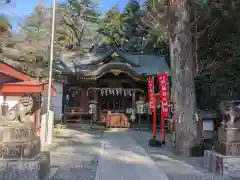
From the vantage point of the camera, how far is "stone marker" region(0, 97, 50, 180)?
205 inches

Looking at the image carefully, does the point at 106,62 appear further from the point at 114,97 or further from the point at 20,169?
the point at 20,169

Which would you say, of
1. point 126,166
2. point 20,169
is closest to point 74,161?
point 126,166

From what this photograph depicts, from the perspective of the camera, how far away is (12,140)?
17.4 feet

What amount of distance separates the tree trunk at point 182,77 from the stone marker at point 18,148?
4.96 metres

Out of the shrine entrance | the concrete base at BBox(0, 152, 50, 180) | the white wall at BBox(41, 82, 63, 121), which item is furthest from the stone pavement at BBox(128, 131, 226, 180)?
the white wall at BBox(41, 82, 63, 121)

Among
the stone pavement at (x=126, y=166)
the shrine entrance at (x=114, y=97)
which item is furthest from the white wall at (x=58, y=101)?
the stone pavement at (x=126, y=166)

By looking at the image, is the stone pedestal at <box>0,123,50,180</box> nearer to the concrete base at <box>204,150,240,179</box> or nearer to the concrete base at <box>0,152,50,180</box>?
the concrete base at <box>0,152,50,180</box>

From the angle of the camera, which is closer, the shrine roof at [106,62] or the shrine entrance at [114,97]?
the shrine entrance at [114,97]

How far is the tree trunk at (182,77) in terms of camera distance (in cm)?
859

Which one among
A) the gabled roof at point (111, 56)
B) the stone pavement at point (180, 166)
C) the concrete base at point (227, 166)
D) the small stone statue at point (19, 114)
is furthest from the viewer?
the gabled roof at point (111, 56)

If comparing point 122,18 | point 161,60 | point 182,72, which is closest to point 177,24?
point 182,72

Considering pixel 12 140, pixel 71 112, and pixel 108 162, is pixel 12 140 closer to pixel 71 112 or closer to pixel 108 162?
pixel 108 162

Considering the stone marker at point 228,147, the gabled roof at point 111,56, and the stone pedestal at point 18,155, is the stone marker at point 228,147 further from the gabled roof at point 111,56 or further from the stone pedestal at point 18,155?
the gabled roof at point 111,56

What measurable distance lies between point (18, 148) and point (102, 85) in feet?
45.2
